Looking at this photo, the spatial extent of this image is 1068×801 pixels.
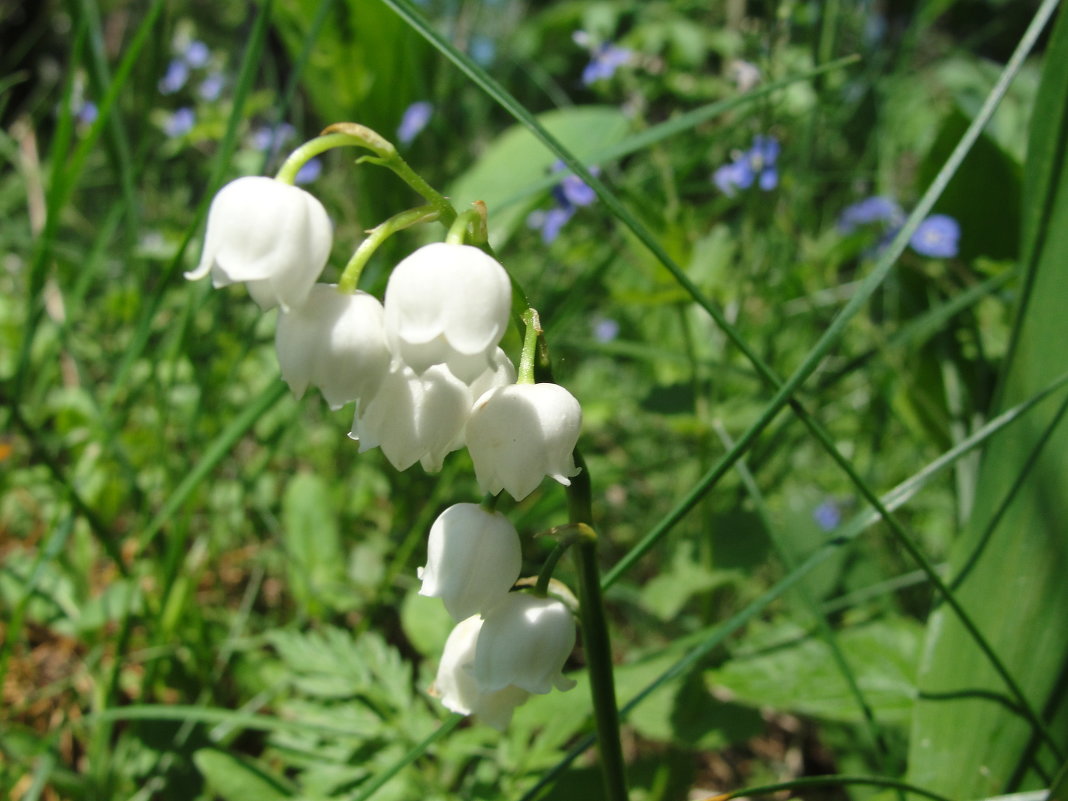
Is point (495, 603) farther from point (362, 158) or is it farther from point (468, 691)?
point (362, 158)

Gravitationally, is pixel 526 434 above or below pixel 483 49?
below

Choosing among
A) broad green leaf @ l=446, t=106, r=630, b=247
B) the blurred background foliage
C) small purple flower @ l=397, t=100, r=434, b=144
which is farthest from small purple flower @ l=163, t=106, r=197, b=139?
broad green leaf @ l=446, t=106, r=630, b=247

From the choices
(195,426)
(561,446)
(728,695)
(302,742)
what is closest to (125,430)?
(195,426)

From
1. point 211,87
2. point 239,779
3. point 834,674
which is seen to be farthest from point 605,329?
point 239,779

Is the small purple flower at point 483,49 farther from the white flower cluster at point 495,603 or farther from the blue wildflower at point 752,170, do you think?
the white flower cluster at point 495,603

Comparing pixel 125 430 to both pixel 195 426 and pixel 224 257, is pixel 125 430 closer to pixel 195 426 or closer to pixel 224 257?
pixel 195 426
